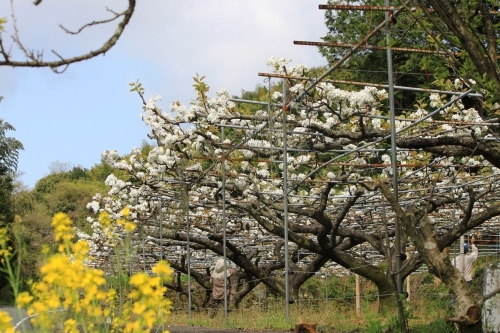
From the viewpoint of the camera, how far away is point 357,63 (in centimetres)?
3069

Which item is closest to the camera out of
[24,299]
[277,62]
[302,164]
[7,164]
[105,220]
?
[24,299]

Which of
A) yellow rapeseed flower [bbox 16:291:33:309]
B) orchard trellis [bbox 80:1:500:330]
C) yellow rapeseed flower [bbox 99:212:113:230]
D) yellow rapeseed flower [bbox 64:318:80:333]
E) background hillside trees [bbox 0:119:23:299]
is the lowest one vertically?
yellow rapeseed flower [bbox 64:318:80:333]

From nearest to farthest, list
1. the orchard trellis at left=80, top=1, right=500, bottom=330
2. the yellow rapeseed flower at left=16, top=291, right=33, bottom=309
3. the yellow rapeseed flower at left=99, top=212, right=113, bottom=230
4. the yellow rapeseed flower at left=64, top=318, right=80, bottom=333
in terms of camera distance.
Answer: the yellow rapeseed flower at left=16, top=291, right=33, bottom=309 < the yellow rapeseed flower at left=64, top=318, right=80, bottom=333 < the yellow rapeseed flower at left=99, top=212, right=113, bottom=230 < the orchard trellis at left=80, top=1, right=500, bottom=330

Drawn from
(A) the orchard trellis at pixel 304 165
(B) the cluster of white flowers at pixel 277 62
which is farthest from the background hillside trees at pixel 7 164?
(B) the cluster of white flowers at pixel 277 62

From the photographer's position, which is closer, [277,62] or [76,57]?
[76,57]

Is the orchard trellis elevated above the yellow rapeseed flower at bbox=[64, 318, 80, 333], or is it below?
above

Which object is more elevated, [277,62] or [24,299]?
[277,62]

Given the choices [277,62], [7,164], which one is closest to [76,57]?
[277,62]

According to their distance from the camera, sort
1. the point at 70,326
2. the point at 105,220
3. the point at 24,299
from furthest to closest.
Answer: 1. the point at 105,220
2. the point at 70,326
3. the point at 24,299

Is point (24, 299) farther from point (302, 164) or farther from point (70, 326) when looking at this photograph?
point (302, 164)

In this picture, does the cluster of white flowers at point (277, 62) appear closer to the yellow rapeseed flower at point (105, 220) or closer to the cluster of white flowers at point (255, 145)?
the cluster of white flowers at point (255, 145)

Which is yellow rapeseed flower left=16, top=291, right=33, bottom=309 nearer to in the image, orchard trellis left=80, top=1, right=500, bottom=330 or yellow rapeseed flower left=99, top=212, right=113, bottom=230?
yellow rapeseed flower left=99, top=212, right=113, bottom=230

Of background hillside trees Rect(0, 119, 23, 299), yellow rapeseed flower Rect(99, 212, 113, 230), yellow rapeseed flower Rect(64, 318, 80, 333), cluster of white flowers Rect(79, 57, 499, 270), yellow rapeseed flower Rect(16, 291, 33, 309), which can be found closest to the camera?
yellow rapeseed flower Rect(16, 291, 33, 309)

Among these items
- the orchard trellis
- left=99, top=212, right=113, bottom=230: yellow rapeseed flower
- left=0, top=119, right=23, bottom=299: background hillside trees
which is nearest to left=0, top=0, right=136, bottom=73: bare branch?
left=99, top=212, right=113, bottom=230: yellow rapeseed flower
